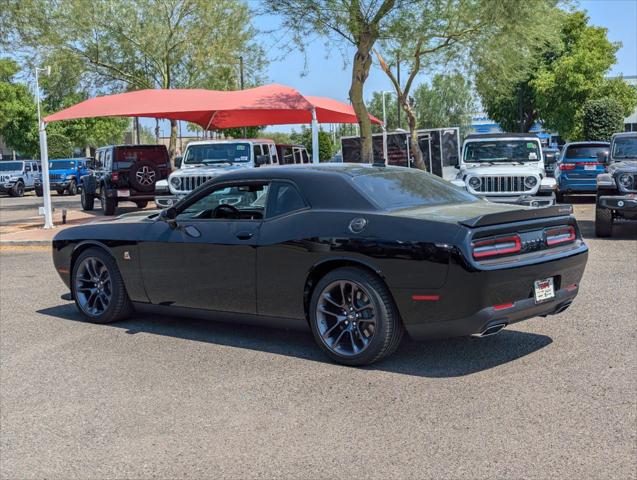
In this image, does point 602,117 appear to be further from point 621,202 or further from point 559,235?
point 559,235

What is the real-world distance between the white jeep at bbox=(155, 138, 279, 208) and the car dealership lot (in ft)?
35.6

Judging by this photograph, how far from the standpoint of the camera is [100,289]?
7.80 m

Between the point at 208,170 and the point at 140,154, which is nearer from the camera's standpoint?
the point at 208,170

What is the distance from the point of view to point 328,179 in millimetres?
6430

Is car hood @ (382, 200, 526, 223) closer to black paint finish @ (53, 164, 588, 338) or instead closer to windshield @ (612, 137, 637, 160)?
black paint finish @ (53, 164, 588, 338)

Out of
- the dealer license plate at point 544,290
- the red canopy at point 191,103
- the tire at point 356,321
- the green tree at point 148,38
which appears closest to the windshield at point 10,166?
the green tree at point 148,38

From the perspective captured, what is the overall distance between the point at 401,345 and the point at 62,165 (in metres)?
35.6

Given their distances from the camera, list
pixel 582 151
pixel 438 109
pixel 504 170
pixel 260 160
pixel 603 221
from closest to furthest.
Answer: pixel 603 221, pixel 504 170, pixel 260 160, pixel 582 151, pixel 438 109

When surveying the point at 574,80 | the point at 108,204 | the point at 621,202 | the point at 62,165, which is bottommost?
the point at 621,202

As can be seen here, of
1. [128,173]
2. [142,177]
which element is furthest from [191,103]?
[128,173]

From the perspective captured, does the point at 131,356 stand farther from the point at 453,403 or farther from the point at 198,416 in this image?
the point at 453,403

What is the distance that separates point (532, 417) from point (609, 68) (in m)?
51.5

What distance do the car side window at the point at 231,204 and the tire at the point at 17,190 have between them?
3460 centimetres

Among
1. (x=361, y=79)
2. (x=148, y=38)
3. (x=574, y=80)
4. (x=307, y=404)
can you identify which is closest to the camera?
(x=307, y=404)
